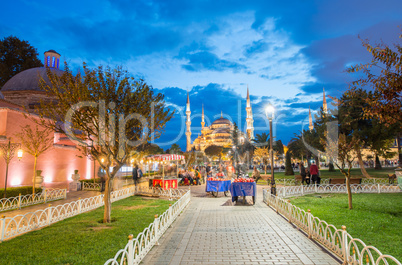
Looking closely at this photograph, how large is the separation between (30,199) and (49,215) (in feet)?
20.5

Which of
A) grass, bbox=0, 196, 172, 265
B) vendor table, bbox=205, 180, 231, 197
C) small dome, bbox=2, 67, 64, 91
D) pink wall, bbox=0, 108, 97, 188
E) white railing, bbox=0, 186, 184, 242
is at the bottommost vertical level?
grass, bbox=0, 196, 172, 265

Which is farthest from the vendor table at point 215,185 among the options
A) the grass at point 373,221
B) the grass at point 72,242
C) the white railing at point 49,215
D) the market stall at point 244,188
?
the grass at point 72,242

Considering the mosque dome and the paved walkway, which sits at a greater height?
the mosque dome

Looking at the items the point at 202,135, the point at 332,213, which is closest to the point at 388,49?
the point at 332,213

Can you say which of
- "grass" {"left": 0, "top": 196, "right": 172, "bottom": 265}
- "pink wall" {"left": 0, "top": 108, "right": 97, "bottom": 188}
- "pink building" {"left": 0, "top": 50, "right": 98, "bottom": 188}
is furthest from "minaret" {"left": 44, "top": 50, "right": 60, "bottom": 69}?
"grass" {"left": 0, "top": 196, "right": 172, "bottom": 265}

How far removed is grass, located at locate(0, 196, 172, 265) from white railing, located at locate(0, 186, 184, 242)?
0.73 ft

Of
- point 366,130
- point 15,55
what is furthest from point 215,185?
point 15,55

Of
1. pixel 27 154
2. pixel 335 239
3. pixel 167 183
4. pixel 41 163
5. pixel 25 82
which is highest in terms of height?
pixel 25 82

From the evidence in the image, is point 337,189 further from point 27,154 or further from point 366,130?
point 27,154

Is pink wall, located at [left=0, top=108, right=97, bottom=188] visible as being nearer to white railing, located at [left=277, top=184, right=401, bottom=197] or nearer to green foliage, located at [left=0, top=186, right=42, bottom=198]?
green foliage, located at [left=0, top=186, right=42, bottom=198]

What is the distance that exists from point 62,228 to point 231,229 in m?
4.71

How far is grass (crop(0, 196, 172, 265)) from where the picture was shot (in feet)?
15.3

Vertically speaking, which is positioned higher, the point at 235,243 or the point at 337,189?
the point at 337,189

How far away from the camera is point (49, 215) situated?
731 cm
